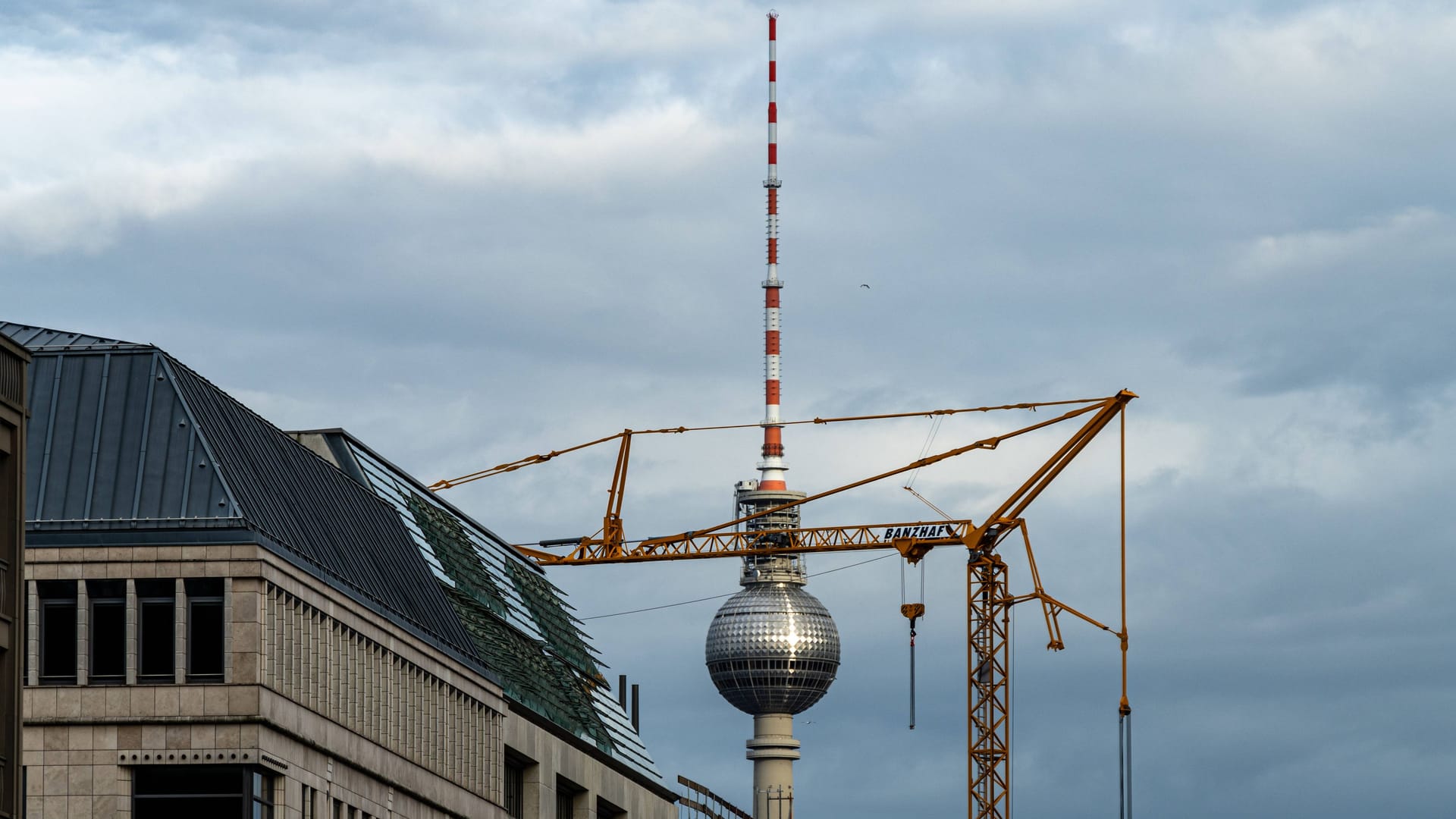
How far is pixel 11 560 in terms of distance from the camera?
53.3 metres

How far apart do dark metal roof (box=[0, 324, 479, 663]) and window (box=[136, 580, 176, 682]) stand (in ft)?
4.81

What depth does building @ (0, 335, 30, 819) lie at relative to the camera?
52656mm

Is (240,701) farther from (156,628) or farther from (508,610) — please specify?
(508,610)

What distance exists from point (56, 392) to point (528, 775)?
1011 inches

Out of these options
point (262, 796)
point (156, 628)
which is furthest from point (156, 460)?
point (262, 796)

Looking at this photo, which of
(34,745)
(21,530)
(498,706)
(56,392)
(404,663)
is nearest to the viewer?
(21,530)

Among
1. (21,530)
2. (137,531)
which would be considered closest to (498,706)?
(137,531)

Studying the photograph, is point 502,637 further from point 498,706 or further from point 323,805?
point 323,805

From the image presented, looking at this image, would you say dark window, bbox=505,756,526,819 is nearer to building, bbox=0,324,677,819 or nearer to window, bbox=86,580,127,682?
building, bbox=0,324,677,819

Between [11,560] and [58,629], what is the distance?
15.9 metres

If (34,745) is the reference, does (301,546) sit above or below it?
above

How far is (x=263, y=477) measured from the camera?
74.7 metres

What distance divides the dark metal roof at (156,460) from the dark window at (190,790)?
Result: 215 inches

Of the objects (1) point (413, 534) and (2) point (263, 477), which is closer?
(2) point (263, 477)
